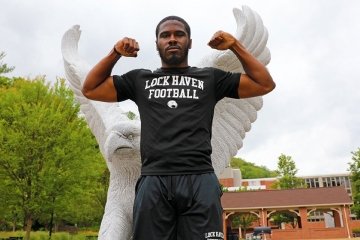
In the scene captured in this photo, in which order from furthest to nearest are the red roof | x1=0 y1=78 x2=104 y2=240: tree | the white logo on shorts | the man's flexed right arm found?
1. the red roof
2. x1=0 y1=78 x2=104 y2=240: tree
3. the man's flexed right arm
4. the white logo on shorts

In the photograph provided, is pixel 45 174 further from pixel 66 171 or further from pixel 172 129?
pixel 172 129

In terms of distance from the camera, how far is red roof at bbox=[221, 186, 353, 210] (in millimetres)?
23297

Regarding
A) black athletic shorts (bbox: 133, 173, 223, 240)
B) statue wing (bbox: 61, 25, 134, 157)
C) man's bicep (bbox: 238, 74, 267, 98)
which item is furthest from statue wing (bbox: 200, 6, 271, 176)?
black athletic shorts (bbox: 133, 173, 223, 240)

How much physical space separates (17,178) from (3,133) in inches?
63.9

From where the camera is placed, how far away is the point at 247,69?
6.70 feet

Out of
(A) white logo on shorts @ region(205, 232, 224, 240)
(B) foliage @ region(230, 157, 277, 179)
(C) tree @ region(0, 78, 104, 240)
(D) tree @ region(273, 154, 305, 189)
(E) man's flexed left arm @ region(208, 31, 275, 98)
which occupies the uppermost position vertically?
(B) foliage @ region(230, 157, 277, 179)

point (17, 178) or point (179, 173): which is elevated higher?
point (17, 178)

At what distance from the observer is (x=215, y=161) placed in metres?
3.66

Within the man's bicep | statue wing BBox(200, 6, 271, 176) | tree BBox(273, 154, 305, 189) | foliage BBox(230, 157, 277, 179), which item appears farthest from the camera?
foliage BBox(230, 157, 277, 179)

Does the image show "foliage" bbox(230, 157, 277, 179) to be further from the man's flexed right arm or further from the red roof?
the man's flexed right arm

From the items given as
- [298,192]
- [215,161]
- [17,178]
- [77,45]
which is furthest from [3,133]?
[298,192]

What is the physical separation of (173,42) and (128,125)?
862mm

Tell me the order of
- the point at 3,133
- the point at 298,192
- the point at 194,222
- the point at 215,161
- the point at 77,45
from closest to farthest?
the point at 194,222 → the point at 215,161 → the point at 77,45 → the point at 3,133 → the point at 298,192

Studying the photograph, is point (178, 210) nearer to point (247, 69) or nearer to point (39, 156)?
point (247, 69)
